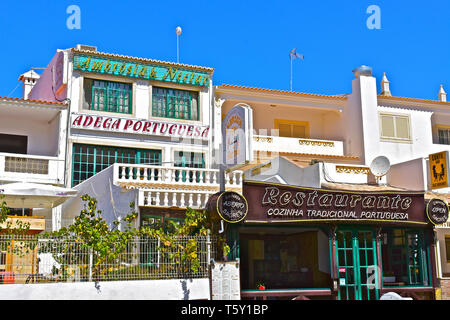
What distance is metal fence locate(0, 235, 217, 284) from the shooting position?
1603 cm

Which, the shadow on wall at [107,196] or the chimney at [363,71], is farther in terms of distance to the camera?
the chimney at [363,71]

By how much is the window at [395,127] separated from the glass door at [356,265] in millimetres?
10362

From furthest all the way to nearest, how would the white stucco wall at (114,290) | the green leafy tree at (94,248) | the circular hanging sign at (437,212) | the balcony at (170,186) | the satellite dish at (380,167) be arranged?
the satellite dish at (380,167) < the circular hanging sign at (437,212) < the balcony at (170,186) < the green leafy tree at (94,248) < the white stucco wall at (114,290)

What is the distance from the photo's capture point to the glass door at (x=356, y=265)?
66.7 feet

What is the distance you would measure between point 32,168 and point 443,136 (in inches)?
828

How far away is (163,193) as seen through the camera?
777 inches

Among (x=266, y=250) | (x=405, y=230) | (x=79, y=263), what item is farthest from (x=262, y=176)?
(x=79, y=263)

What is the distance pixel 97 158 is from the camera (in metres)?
→ 24.6

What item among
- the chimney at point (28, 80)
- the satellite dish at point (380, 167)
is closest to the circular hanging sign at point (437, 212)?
the satellite dish at point (380, 167)

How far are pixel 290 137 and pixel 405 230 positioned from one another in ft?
32.9

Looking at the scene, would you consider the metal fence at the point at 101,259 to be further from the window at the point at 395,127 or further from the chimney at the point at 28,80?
the chimney at the point at 28,80

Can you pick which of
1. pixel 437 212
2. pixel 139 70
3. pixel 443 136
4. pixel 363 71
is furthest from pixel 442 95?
pixel 139 70
